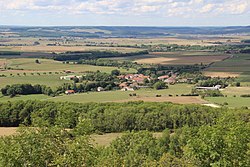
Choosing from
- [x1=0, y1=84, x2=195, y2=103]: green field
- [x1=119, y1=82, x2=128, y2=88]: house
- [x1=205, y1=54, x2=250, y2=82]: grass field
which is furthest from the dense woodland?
[x1=205, y1=54, x2=250, y2=82]: grass field

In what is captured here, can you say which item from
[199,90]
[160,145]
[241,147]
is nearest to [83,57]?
[199,90]

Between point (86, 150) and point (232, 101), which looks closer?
point (86, 150)

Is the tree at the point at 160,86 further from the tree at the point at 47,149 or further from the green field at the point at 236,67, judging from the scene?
the tree at the point at 47,149

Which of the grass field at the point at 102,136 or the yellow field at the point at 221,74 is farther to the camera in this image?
the yellow field at the point at 221,74

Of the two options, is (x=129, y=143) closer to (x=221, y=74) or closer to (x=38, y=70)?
(x=221, y=74)

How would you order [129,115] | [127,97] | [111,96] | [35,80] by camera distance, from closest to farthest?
[129,115]
[127,97]
[111,96]
[35,80]

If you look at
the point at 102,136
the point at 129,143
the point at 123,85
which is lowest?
the point at 123,85

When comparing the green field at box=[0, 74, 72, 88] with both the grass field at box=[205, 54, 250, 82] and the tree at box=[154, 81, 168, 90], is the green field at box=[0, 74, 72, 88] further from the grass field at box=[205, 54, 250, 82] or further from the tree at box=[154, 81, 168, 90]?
the grass field at box=[205, 54, 250, 82]

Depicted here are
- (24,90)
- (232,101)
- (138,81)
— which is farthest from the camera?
(138,81)

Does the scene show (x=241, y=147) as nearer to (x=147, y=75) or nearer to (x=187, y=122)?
(x=187, y=122)

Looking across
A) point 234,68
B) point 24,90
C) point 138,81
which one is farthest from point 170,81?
point 24,90

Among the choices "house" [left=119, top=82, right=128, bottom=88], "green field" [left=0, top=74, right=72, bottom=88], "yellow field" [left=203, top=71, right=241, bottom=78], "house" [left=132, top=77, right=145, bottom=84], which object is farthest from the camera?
"yellow field" [left=203, top=71, right=241, bottom=78]

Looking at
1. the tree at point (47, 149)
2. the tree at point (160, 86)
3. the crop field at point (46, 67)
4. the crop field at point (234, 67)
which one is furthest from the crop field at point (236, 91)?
the tree at point (47, 149)
